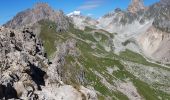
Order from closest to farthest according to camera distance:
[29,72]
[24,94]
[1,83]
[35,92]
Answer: [1,83] → [24,94] → [35,92] → [29,72]

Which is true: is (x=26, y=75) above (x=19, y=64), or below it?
below

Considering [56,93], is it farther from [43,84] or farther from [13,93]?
[13,93]

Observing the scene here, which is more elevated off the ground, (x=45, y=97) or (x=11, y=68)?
(x=11, y=68)

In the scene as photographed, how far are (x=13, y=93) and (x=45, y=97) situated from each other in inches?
308

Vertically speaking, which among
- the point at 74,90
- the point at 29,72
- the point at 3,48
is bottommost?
the point at 74,90

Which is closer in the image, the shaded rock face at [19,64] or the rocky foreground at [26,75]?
the shaded rock face at [19,64]

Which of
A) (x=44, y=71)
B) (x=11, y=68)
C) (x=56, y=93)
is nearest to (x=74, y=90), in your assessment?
(x=56, y=93)

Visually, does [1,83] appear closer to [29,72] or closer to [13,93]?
[13,93]

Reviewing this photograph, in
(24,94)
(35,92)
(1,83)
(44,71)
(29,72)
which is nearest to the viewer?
(1,83)

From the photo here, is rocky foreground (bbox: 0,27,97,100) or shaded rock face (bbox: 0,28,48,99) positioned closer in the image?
shaded rock face (bbox: 0,28,48,99)

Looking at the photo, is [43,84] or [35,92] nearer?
[35,92]

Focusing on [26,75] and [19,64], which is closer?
[26,75]

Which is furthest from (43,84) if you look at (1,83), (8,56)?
(1,83)

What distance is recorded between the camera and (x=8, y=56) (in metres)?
71.8
